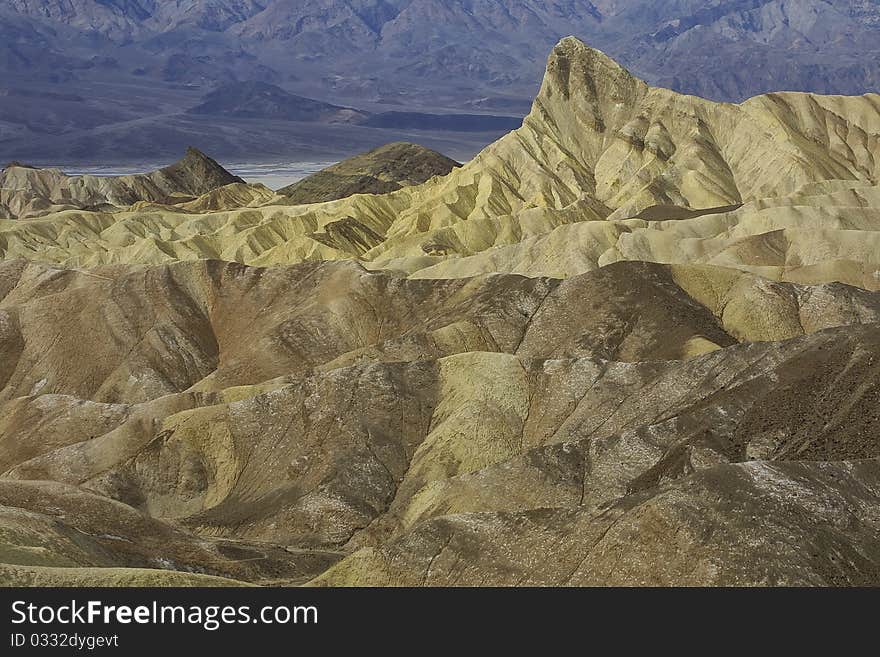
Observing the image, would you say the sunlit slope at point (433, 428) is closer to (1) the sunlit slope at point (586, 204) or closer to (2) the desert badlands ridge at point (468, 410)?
(2) the desert badlands ridge at point (468, 410)

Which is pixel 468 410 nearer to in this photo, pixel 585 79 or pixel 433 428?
pixel 433 428

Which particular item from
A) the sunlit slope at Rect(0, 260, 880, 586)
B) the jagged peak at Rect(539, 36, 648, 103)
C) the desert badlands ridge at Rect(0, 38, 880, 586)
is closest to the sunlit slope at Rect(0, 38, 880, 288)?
the jagged peak at Rect(539, 36, 648, 103)

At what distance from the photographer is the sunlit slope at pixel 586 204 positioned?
98562 mm

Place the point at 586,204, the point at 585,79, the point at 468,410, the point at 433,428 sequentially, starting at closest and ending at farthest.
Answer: the point at 468,410
the point at 433,428
the point at 586,204
the point at 585,79

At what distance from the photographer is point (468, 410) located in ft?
187

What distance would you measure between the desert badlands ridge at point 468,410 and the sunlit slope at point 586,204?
2.48 feet

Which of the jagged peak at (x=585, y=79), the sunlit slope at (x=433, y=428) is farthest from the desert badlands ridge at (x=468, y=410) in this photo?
the jagged peak at (x=585, y=79)

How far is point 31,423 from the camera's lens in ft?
217

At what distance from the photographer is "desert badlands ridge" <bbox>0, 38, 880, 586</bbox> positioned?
36.4m

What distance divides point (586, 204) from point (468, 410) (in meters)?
78.0

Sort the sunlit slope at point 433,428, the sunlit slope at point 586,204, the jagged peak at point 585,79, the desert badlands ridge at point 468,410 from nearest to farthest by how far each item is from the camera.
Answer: the sunlit slope at point 433,428, the desert badlands ridge at point 468,410, the sunlit slope at point 586,204, the jagged peak at point 585,79

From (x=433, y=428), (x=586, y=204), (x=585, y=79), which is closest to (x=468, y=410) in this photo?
(x=433, y=428)
